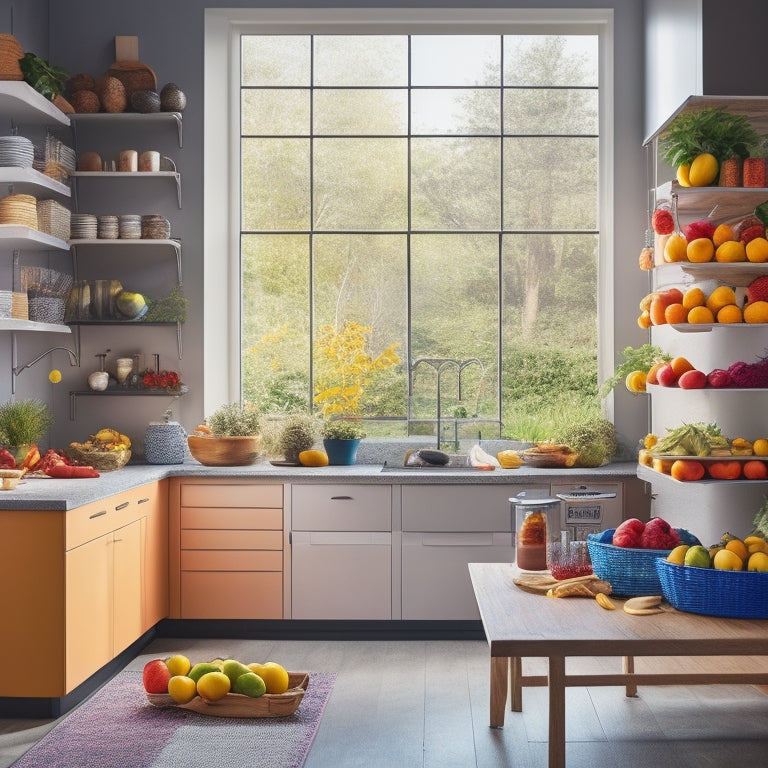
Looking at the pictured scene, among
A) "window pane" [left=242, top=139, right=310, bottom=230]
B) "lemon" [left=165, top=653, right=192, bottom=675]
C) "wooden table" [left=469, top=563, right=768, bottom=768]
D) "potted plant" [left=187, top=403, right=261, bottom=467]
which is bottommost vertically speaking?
"lemon" [left=165, top=653, right=192, bottom=675]

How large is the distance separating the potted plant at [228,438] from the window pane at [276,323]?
16.4 inches

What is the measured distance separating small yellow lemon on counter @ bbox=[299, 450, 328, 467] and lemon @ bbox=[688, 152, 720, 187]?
7.80 ft

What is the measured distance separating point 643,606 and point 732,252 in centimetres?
188

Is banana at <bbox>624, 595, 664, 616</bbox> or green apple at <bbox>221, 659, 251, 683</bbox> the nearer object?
banana at <bbox>624, 595, 664, 616</bbox>

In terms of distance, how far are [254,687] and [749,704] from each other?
6.46 feet

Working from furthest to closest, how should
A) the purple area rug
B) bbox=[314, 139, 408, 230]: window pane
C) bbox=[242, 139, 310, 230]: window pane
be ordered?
bbox=[314, 139, 408, 230]: window pane
bbox=[242, 139, 310, 230]: window pane
the purple area rug

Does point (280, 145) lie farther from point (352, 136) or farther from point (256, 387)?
point (256, 387)

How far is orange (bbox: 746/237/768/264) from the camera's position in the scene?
3.96 m

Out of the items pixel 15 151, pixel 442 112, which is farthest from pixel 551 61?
pixel 15 151

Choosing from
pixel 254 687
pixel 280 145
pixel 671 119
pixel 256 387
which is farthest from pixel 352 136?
pixel 254 687

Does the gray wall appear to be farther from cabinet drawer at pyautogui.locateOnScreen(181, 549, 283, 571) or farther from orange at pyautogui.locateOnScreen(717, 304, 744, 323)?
orange at pyautogui.locateOnScreen(717, 304, 744, 323)

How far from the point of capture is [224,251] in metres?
5.89

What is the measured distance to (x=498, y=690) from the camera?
3697 mm

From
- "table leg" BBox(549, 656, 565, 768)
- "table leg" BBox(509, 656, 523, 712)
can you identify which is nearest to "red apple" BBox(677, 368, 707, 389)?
"table leg" BBox(509, 656, 523, 712)
